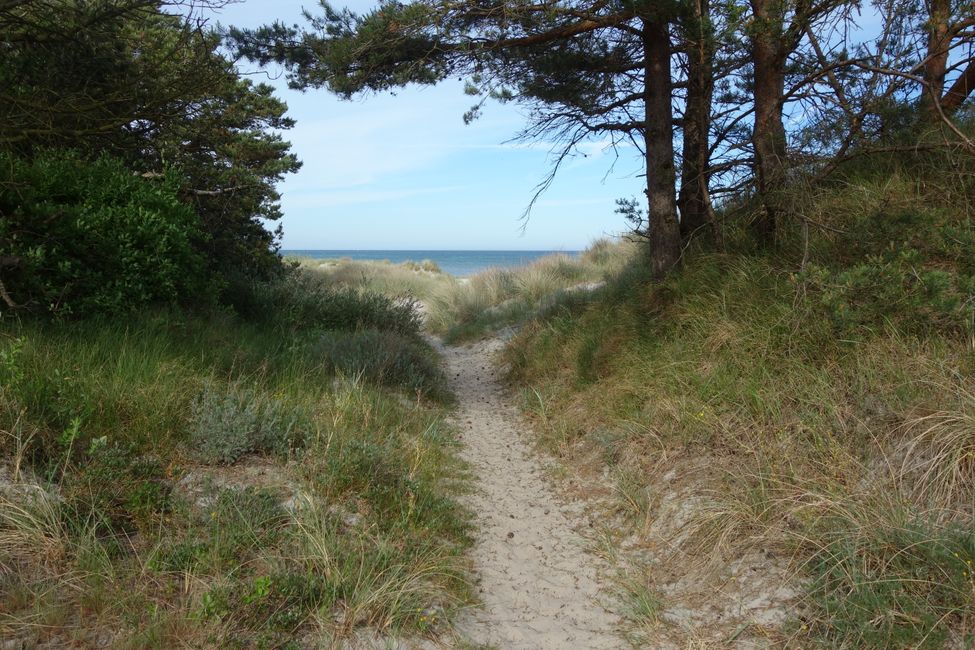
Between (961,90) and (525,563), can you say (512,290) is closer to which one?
(961,90)

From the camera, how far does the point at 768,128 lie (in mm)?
6816

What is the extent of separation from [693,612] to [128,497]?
132 inches

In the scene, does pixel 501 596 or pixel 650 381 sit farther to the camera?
pixel 650 381

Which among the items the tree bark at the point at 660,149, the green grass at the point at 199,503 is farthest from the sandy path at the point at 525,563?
the tree bark at the point at 660,149

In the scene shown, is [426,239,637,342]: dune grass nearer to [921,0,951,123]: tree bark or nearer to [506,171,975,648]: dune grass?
[506,171,975,648]: dune grass

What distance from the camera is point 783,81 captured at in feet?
24.0

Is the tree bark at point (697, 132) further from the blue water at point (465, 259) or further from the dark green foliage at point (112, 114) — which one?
the blue water at point (465, 259)

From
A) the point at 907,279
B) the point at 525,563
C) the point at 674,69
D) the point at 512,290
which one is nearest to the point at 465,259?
the point at 512,290

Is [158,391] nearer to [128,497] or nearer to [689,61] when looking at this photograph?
[128,497]

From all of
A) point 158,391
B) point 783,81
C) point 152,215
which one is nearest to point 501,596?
point 158,391

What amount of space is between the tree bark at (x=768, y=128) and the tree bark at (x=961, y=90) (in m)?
1.72

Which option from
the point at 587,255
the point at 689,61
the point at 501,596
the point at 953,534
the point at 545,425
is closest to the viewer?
the point at 953,534

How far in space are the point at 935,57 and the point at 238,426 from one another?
7156mm

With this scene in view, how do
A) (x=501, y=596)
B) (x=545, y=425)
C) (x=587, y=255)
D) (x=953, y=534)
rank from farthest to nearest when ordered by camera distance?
(x=587, y=255)
(x=545, y=425)
(x=501, y=596)
(x=953, y=534)
